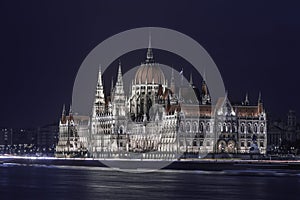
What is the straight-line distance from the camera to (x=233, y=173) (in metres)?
108

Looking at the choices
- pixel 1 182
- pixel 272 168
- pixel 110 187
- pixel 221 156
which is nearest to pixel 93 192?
pixel 110 187

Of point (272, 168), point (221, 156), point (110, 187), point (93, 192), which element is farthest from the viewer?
point (221, 156)

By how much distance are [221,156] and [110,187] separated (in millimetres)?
120469

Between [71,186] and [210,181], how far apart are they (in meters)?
15.3

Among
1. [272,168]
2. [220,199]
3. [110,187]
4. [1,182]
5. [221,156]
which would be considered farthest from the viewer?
[221,156]

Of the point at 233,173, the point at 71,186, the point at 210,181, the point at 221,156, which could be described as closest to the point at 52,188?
the point at 71,186

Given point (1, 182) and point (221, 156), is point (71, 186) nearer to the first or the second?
point (1, 182)

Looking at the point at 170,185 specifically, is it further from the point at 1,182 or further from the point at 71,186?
the point at 1,182

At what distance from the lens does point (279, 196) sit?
69.7 metres

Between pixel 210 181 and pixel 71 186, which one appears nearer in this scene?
pixel 71 186

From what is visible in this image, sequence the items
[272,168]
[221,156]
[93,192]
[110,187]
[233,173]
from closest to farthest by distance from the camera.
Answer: [93,192] < [110,187] < [233,173] < [272,168] < [221,156]

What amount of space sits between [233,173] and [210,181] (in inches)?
761

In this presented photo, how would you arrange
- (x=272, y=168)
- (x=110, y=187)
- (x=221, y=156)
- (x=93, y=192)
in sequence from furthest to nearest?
1. (x=221, y=156)
2. (x=272, y=168)
3. (x=110, y=187)
4. (x=93, y=192)

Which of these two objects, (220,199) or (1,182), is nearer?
(220,199)
